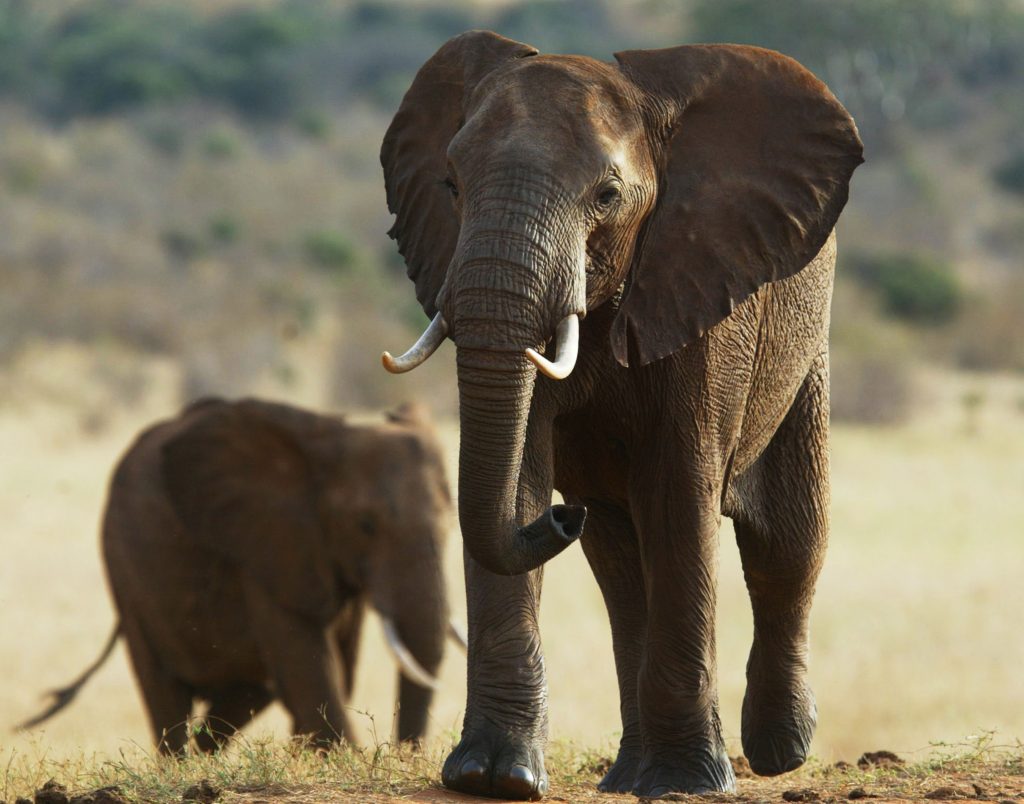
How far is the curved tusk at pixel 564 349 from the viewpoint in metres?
4.32

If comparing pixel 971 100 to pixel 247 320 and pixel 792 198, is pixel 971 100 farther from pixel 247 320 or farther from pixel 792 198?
pixel 792 198

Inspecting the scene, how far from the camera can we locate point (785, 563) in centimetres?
600

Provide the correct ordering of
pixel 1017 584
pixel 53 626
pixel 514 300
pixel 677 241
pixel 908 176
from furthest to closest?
1. pixel 908 176
2. pixel 1017 584
3. pixel 53 626
4. pixel 677 241
5. pixel 514 300

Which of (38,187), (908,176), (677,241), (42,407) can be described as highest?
(908,176)

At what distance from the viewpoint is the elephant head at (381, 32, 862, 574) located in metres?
4.45

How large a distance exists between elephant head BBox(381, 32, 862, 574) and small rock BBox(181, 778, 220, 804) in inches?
33.3

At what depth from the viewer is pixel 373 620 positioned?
15.7 metres

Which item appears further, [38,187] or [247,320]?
[38,187]

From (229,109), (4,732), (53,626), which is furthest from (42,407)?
(229,109)

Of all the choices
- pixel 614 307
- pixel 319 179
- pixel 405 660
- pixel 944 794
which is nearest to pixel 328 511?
pixel 405 660

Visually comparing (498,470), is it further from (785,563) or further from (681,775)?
(785,563)

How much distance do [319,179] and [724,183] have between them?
34375mm

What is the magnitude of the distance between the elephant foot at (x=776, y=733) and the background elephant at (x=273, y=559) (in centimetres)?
284

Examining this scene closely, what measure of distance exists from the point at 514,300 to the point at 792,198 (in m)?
1.07
